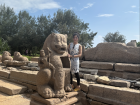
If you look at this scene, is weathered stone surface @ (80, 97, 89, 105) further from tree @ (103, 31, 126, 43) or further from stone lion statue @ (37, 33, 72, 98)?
tree @ (103, 31, 126, 43)

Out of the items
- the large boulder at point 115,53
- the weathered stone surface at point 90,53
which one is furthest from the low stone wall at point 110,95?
the weathered stone surface at point 90,53

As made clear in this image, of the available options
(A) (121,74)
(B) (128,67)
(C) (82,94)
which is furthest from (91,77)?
(B) (128,67)

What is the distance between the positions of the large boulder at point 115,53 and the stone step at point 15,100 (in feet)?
10.6

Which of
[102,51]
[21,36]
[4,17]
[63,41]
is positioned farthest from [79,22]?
[63,41]

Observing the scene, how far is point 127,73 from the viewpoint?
13.6ft

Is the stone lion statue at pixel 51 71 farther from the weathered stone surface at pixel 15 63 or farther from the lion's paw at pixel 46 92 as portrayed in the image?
the weathered stone surface at pixel 15 63

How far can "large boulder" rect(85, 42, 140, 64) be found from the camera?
448cm

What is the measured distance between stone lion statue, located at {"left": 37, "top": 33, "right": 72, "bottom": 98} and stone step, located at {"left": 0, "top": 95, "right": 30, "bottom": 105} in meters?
1.08

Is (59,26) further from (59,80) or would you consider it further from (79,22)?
(59,80)

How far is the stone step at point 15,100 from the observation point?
3.11 m

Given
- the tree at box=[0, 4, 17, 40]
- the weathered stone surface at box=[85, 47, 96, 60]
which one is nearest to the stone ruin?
the weathered stone surface at box=[85, 47, 96, 60]

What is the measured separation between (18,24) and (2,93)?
70.7 feet

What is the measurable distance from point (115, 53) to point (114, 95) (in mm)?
2392

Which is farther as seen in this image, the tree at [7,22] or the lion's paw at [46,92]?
the tree at [7,22]
